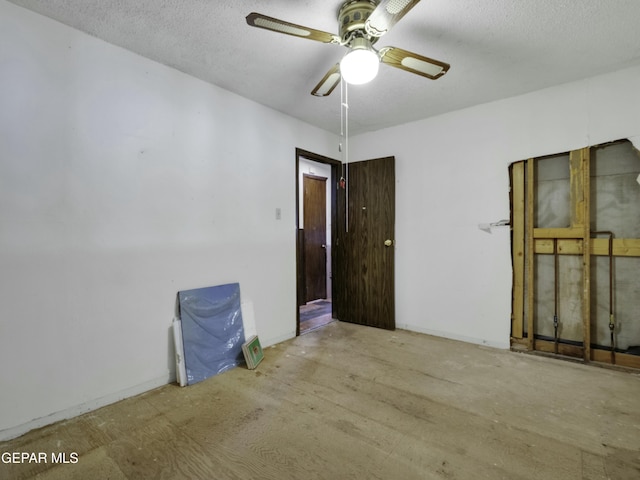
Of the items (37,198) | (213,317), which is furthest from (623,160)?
(37,198)

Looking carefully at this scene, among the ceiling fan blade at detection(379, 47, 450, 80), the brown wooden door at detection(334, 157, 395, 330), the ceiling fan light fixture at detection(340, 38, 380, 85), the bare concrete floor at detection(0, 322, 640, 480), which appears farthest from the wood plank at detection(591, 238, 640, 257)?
the ceiling fan light fixture at detection(340, 38, 380, 85)

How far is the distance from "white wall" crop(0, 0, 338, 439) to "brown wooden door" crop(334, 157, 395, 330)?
5.18 feet

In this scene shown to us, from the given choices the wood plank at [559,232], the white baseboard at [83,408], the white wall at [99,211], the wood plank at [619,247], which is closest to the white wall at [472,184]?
the wood plank at [559,232]

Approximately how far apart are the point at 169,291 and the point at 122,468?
47.1 inches

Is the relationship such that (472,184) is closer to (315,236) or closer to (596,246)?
(596,246)

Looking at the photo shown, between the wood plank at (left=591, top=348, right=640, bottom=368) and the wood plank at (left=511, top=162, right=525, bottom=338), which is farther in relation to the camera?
the wood plank at (left=511, top=162, right=525, bottom=338)

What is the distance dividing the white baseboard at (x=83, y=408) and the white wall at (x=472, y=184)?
8.83 feet

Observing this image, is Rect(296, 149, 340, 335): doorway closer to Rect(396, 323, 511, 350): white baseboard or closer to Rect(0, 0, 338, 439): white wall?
Rect(396, 323, 511, 350): white baseboard

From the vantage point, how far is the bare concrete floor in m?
1.55

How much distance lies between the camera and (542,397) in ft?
7.19

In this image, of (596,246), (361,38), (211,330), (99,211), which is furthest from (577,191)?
(99,211)

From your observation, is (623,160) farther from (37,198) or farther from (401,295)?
(37,198)

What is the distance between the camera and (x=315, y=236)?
534 centimetres

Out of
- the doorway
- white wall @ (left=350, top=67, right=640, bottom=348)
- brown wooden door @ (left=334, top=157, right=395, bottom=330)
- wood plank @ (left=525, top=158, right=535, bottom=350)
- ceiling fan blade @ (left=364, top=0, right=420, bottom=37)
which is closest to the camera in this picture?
ceiling fan blade @ (left=364, top=0, right=420, bottom=37)
